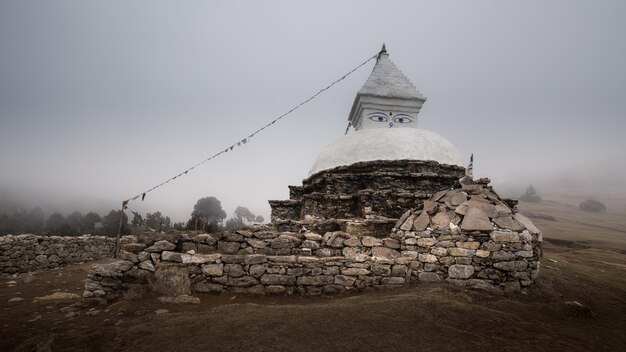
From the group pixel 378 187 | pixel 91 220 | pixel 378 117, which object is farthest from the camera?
pixel 91 220

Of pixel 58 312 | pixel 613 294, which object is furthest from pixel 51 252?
pixel 613 294

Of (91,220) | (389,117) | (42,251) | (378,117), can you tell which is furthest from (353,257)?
(91,220)

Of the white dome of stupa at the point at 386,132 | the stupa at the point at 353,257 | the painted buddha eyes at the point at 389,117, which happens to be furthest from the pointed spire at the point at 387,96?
the stupa at the point at 353,257

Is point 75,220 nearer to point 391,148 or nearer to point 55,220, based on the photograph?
point 55,220

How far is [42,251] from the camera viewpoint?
11.5 meters

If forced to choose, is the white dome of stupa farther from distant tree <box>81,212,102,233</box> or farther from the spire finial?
distant tree <box>81,212,102,233</box>

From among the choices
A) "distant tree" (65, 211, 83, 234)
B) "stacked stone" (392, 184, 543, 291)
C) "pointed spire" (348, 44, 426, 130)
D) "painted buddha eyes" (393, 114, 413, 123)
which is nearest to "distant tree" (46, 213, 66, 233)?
"distant tree" (65, 211, 83, 234)

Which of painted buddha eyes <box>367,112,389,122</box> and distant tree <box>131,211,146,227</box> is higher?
painted buddha eyes <box>367,112,389,122</box>

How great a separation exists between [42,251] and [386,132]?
49.0 ft

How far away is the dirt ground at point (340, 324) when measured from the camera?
11.1 feet

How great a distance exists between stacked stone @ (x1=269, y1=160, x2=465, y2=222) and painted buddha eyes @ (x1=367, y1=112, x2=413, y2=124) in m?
5.00

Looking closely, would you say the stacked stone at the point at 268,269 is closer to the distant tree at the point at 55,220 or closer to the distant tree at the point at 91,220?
the distant tree at the point at 91,220

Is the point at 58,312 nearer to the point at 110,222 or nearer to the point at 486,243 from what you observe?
the point at 486,243

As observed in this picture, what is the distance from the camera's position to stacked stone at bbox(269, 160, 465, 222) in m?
9.27
